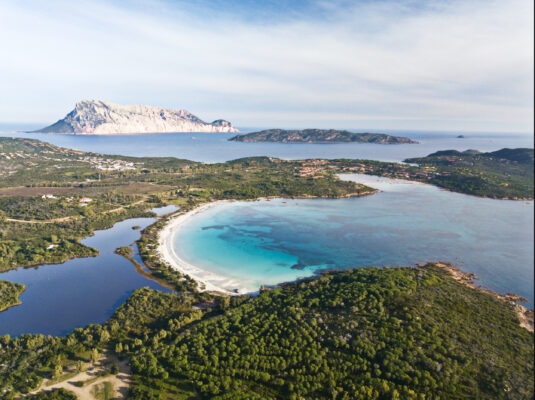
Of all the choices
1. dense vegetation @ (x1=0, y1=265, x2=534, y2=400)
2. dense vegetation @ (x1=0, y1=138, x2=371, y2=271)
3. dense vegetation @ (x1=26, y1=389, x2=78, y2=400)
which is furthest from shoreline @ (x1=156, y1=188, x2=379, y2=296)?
dense vegetation @ (x1=26, y1=389, x2=78, y2=400)

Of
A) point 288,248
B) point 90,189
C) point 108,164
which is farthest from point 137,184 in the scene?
point 288,248

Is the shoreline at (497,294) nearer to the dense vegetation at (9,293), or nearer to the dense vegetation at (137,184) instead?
the dense vegetation at (137,184)

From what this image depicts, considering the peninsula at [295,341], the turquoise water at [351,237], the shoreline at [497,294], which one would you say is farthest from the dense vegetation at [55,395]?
the shoreline at [497,294]

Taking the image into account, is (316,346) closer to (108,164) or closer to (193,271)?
(193,271)

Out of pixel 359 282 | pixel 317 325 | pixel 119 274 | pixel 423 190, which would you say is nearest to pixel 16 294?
pixel 119 274

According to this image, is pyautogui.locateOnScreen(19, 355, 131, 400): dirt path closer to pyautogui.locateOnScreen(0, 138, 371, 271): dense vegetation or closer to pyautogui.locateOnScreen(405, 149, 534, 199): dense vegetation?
pyautogui.locateOnScreen(0, 138, 371, 271): dense vegetation

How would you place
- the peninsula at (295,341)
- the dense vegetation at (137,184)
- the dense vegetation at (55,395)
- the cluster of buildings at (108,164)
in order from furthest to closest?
1. the cluster of buildings at (108,164)
2. the dense vegetation at (137,184)
3. the peninsula at (295,341)
4. the dense vegetation at (55,395)

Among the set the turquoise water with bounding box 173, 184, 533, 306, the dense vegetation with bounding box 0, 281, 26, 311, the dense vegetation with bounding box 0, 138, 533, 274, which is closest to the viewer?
the dense vegetation with bounding box 0, 281, 26, 311
